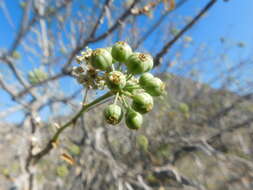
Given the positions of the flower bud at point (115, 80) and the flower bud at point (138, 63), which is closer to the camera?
the flower bud at point (115, 80)

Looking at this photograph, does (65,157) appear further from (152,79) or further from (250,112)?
(250,112)

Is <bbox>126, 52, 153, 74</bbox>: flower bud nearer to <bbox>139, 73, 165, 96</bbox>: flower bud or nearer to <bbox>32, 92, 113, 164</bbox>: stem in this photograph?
<bbox>139, 73, 165, 96</bbox>: flower bud

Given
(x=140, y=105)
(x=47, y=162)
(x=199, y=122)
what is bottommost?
(x=199, y=122)

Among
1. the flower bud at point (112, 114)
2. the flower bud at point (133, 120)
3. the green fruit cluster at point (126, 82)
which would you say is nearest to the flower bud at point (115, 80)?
the green fruit cluster at point (126, 82)

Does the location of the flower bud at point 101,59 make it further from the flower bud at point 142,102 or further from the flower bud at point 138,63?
the flower bud at point 142,102

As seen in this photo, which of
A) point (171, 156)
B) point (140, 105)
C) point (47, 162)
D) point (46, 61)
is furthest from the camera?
point (47, 162)

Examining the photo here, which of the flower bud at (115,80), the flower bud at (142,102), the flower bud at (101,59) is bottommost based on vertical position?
the flower bud at (142,102)

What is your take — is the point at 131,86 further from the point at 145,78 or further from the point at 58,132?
the point at 58,132

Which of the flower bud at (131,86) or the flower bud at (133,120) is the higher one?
the flower bud at (131,86)

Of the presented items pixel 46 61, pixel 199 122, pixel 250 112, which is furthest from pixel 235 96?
pixel 46 61
